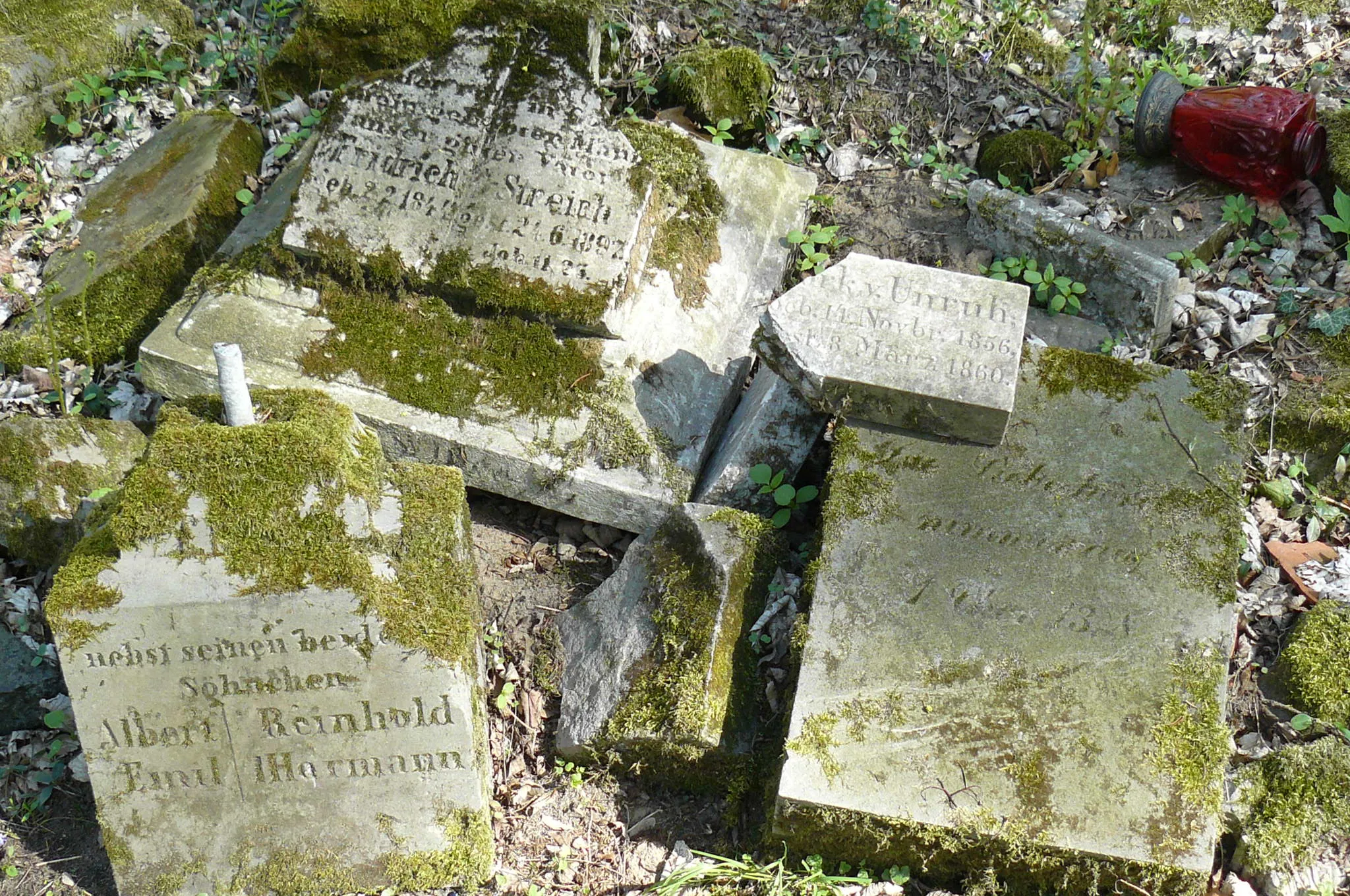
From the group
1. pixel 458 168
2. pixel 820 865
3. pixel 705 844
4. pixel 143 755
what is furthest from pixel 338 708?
pixel 458 168

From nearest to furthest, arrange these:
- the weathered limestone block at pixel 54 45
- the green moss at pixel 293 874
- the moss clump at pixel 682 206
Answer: the green moss at pixel 293 874, the moss clump at pixel 682 206, the weathered limestone block at pixel 54 45

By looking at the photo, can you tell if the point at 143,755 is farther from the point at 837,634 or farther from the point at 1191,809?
the point at 1191,809

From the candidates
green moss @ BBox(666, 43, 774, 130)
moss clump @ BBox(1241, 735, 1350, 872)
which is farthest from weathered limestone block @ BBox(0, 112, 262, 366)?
moss clump @ BBox(1241, 735, 1350, 872)

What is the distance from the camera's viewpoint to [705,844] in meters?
3.52

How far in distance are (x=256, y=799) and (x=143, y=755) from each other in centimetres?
35

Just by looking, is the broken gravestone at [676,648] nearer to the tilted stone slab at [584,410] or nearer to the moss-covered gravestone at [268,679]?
the tilted stone slab at [584,410]

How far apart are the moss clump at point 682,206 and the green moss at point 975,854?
2260 mm

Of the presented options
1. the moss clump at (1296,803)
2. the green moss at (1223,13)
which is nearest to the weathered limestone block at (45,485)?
the moss clump at (1296,803)

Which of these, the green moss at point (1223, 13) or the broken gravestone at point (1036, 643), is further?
the green moss at point (1223, 13)

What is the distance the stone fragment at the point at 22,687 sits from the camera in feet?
12.6

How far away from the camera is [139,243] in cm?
499

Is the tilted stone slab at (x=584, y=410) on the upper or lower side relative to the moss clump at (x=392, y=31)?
lower

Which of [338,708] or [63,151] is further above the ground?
[63,151]

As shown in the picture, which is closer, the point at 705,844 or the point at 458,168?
the point at 705,844
